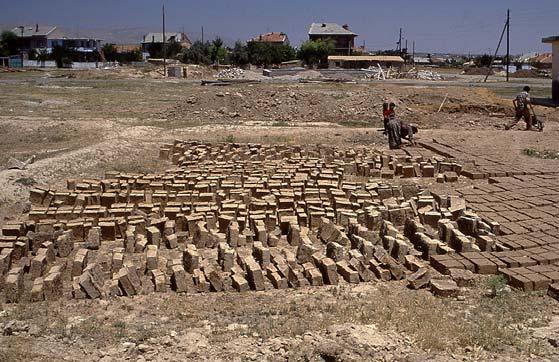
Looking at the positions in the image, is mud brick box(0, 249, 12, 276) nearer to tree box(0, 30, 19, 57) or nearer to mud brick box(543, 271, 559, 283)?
mud brick box(543, 271, 559, 283)

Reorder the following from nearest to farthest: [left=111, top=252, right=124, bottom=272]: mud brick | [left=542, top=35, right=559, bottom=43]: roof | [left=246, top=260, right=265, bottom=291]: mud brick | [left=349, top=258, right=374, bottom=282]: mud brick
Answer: [left=246, top=260, right=265, bottom=291]: mud brick → [left=349, top=258, right=374, bottom=282]: mud brick → [left=111, top=252, right=124, bottom=272]: mud brick → [left=542, top=35, right=559, bottom=43]: roof

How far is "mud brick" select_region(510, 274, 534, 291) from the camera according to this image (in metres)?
5.43

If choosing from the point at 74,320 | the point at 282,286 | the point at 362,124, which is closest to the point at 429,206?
the point at 282,286

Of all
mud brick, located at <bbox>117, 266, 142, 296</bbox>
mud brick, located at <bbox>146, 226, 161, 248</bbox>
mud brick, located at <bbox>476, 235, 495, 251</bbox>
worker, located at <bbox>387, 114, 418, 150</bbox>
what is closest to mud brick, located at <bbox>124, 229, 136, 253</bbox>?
mud brick, located at <bbox>146, 226, 161, 248</bbox>

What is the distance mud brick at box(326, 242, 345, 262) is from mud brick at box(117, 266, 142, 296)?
1981mm

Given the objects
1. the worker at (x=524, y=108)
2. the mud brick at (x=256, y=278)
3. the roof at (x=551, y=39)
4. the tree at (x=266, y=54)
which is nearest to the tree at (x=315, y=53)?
the tree at (x=266, y=54)

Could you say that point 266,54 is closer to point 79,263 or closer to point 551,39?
point 551,39

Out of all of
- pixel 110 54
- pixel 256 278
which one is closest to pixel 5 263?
pixel 256 278

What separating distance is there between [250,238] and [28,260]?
2.41m

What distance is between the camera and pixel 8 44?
227ft

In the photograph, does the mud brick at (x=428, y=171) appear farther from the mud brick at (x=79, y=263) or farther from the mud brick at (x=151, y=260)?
the mud brick at (x=79, y=263)

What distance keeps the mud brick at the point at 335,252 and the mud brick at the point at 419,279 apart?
796 millimetres

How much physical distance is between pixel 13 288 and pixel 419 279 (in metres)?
3.69

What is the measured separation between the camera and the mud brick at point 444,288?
5312mm
